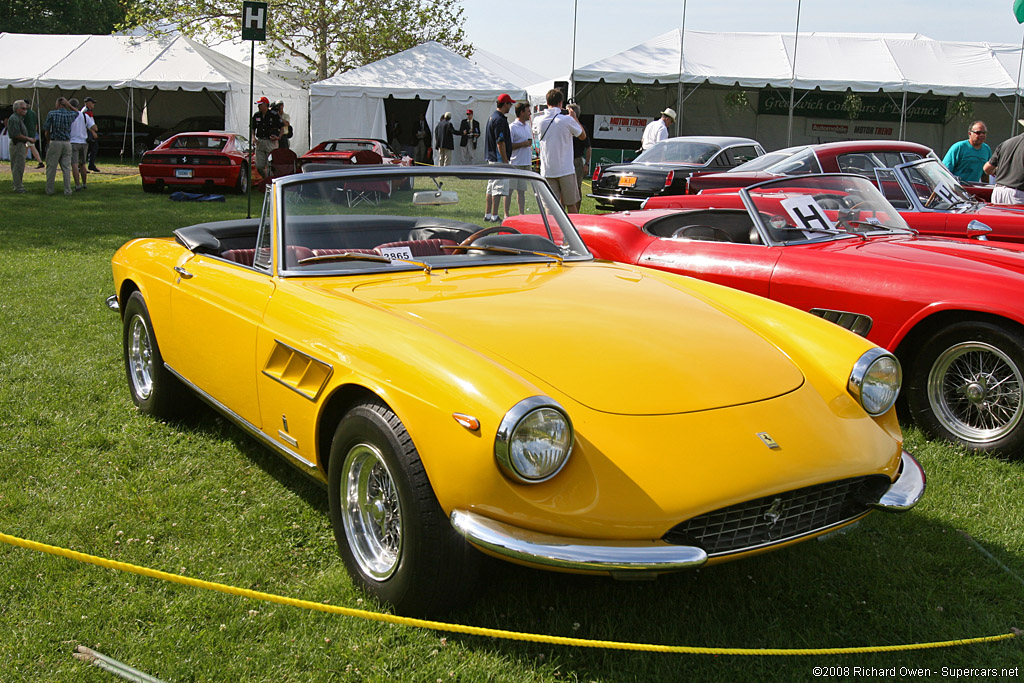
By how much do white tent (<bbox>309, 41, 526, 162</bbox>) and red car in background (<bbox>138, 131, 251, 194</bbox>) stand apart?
5843 millimetres

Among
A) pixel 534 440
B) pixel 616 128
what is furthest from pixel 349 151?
pixel 534 440

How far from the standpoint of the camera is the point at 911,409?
4.53 meters

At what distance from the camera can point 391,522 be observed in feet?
9.14

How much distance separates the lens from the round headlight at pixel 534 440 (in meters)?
2.39

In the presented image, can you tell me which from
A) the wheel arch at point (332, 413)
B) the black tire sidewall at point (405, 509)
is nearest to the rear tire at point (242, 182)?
the wheel arch at point (332, 413)

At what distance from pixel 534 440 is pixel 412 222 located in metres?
1.85

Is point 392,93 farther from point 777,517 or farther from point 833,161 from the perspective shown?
point 777,517

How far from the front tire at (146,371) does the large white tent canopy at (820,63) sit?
19.0 m

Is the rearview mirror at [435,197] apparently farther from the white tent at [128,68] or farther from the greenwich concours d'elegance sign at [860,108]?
the greenwich concours d'elegance sign at [860,108]

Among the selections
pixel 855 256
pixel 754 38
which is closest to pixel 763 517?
pixel 855 256

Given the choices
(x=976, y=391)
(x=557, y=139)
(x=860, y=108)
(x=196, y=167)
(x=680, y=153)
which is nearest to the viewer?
(x=976, y=391)

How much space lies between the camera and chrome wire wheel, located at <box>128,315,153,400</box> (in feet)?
15.2

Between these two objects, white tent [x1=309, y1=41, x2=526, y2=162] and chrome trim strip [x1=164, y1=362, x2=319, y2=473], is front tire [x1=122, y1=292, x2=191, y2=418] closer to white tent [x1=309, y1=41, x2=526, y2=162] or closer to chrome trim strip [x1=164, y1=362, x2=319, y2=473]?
chrome trim strip [x1=164, y1=362, x2=319, y2=473]

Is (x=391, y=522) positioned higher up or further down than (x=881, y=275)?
further down
